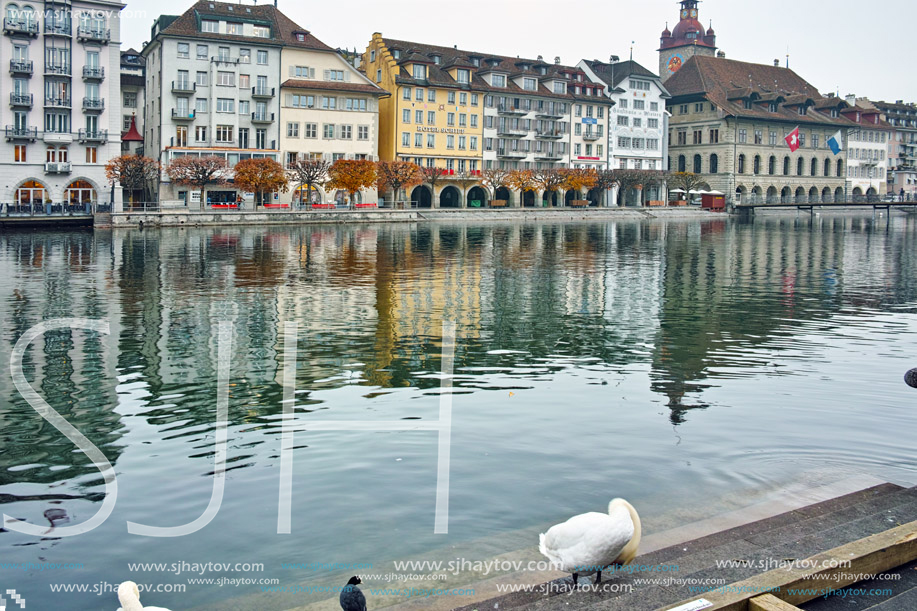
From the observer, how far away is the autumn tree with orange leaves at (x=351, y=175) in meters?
78.7

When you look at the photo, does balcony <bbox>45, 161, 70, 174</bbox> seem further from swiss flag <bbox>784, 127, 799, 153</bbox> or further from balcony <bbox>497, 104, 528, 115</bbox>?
swiss flag <bbox>784, 127, 799, 153</bbox>

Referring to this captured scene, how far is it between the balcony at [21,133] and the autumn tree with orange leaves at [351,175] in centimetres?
2296

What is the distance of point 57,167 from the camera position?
2810 inches

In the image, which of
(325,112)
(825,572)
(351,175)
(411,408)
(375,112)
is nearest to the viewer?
(825,572)

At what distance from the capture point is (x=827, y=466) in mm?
11945

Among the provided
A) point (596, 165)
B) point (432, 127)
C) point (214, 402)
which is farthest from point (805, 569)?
point (596, 165)

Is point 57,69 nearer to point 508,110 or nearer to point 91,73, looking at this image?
point 91,73

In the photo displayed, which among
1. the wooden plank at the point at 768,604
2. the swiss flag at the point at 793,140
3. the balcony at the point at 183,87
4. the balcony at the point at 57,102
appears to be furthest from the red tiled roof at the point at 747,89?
the wooden plank at the point at 768,604

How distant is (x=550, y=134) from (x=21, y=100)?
5324 centimetres

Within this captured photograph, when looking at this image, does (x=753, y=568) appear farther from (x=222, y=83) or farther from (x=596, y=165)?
(x=596, y=165)

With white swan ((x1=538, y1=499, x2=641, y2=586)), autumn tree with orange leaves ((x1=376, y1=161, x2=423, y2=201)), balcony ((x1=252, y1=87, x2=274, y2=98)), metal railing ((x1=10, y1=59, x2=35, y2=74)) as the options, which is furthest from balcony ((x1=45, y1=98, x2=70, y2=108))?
white swan ((x1=538, y1=499, x2=641, y2=586))

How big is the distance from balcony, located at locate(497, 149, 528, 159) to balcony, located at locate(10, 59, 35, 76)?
152 feet

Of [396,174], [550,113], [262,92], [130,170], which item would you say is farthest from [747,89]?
[130,170]

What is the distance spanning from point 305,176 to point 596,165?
40796mm
